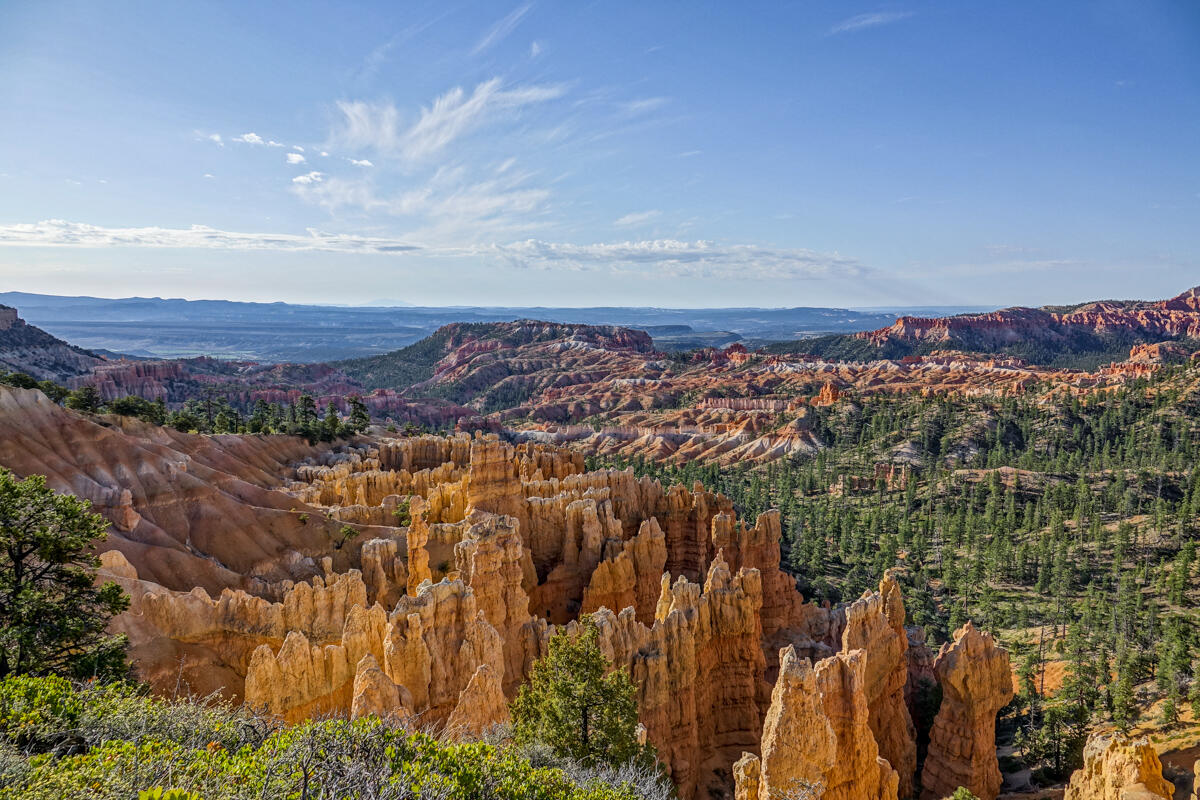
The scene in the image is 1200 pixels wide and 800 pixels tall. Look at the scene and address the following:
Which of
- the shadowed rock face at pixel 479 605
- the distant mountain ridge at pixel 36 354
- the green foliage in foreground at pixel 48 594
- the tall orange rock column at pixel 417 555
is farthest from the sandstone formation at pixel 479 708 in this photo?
the distant mountain ridge at pixel 36 354

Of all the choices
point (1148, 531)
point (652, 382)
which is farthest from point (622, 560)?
point (652, 382)

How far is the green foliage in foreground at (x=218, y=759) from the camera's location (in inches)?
383

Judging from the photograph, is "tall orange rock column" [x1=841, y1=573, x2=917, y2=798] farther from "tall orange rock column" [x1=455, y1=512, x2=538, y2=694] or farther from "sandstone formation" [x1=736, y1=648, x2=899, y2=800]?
"tall orange rock column" [x1=455, y1=512, x2=538, y2=694]

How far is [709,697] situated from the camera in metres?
25.6

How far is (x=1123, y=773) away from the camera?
48.3 ft

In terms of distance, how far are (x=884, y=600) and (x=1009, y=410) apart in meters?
112

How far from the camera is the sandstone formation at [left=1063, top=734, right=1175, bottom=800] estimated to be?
1445cm

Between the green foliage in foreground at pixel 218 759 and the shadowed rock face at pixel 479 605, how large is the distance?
4774 millimetres

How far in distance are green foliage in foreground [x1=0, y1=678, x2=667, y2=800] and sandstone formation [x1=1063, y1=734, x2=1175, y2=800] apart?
1037cm

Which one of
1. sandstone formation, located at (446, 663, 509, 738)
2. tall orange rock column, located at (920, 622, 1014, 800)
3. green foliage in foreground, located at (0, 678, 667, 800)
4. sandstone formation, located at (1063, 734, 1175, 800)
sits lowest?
tall orange rock column, located at (920, 622, 1014, 800)

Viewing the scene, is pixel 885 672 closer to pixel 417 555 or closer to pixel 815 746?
pixel 815 746

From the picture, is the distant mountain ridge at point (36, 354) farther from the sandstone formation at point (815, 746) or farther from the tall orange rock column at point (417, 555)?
the sandstone formation at point (815, 746)

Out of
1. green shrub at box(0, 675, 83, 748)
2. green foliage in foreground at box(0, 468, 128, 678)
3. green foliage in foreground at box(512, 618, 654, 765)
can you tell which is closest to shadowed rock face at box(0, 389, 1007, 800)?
green foliage in foreground at box(512, 618, 654, 765)

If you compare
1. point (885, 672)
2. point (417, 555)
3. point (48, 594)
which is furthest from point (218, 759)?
point (885, 672)
